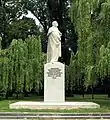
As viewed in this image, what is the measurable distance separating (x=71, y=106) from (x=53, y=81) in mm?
2479

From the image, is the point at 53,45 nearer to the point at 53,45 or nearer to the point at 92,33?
the point at 53,45

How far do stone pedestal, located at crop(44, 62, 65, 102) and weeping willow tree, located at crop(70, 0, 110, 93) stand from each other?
6.30ft

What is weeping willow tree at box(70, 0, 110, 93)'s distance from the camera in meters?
18.7

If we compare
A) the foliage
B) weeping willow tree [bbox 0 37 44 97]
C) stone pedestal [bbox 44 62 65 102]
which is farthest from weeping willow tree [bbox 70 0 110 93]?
the foliage

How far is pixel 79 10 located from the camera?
21.0 m

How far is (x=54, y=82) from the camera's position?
1823cm

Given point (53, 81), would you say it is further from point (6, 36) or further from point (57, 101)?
point (6, 36)

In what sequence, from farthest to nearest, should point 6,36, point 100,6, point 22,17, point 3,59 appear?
point 22,17 → point 6,36 → point 3,59 → point 100,6

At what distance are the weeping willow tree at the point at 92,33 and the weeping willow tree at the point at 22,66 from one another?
19.3 feet

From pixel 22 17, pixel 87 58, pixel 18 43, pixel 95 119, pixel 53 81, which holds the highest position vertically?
pixel 22 17

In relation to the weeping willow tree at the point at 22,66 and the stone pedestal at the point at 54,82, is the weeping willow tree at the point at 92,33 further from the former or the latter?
the weeping willow tree at the point at 22,66

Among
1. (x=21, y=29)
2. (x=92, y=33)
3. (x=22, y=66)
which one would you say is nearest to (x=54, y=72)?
(x=92, y=33)

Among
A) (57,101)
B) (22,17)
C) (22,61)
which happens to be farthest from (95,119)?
(22,17)

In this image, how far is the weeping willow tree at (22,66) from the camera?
2619cm
